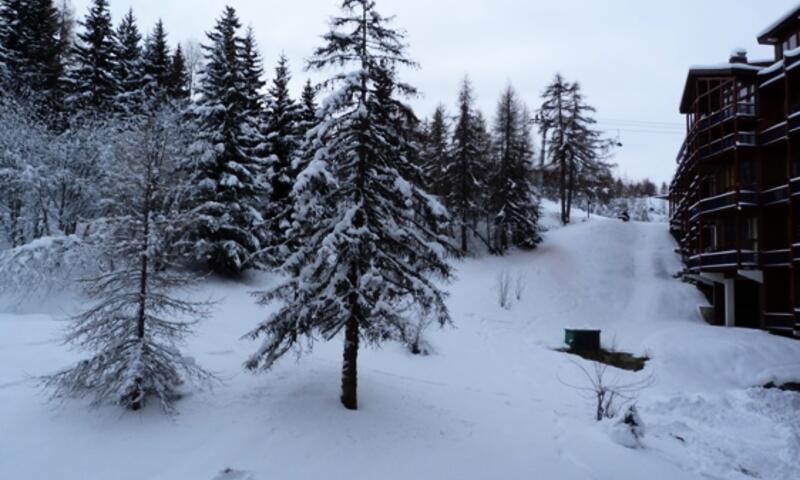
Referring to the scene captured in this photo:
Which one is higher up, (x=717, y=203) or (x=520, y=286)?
(x=717, y=203)

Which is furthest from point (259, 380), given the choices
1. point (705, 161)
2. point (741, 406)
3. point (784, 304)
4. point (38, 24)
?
point (38, 24)

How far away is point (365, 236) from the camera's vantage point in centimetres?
938

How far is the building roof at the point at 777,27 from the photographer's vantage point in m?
19.8

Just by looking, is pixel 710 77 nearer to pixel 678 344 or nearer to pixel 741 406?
Answer: pixel 678 344

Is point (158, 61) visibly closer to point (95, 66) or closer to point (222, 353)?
point (95, 66)

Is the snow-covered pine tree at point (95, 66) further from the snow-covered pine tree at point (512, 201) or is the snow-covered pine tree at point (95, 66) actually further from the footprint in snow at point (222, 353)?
the snow-covered pine tree at point (512, 201)

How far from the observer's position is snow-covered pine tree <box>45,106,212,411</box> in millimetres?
8547

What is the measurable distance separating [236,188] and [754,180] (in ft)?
80.1

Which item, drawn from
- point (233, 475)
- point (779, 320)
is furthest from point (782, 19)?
point (233, 475)

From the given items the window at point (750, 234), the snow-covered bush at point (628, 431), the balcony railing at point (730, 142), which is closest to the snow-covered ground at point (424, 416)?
the snow-covered bush at point (628, 431)

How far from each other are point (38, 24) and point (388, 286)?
34.7 metres

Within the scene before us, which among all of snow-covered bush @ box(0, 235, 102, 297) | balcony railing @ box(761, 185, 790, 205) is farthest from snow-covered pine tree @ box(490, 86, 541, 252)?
snow-covered bush @ box(0, 235, 102, 297)

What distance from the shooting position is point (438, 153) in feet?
117

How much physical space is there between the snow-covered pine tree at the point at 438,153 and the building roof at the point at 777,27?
1885 centimetres
